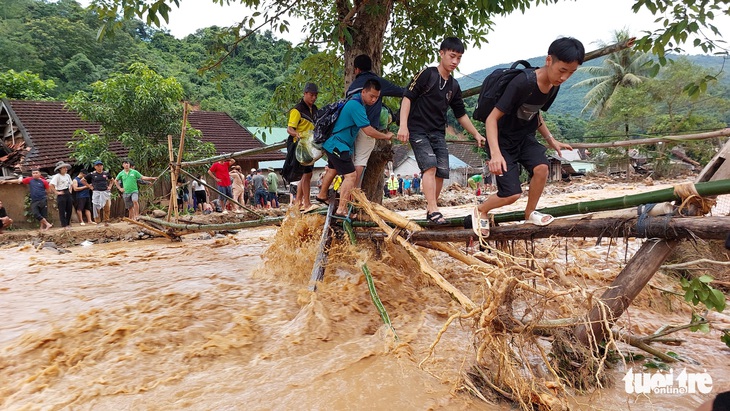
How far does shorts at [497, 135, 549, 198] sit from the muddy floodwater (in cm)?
79

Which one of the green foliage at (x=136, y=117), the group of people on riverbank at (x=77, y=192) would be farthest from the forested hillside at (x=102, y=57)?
the group of people on riverbank at (x=77, y=192)

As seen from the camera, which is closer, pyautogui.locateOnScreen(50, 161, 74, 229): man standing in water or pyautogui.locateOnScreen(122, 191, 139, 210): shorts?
pyautogui.locateOnScreen(50, 161, 74, 229): man standing in water

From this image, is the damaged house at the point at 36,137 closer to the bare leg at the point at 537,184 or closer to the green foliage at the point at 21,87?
the green foliage at the point at 21,87

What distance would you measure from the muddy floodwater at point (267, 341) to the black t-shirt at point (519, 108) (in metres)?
1.09

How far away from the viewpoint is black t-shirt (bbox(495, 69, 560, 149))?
305cm

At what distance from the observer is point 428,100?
3.86 m

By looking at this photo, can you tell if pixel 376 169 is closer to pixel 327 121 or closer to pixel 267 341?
pixel 327 121

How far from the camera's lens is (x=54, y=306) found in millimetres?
4352

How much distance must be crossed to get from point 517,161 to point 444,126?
0.82 meters

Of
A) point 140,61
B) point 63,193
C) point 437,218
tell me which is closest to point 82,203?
point 63,193

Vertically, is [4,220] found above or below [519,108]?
below

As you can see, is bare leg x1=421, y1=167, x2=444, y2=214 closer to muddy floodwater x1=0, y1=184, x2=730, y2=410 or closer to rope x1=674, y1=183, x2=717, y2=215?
muddy floodwater x1=0, y1=184, x2=730, y2=410

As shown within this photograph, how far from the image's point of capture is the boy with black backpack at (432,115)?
369 centimetres

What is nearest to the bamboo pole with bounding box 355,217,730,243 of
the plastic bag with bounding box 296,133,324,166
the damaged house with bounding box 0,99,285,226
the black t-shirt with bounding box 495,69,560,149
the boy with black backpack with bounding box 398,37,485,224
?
the boy with black backpack with bounding box 398,37,485,224
